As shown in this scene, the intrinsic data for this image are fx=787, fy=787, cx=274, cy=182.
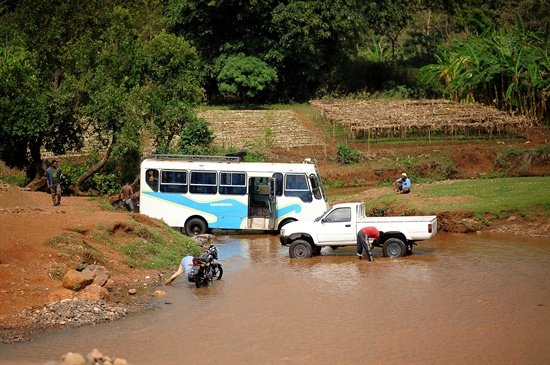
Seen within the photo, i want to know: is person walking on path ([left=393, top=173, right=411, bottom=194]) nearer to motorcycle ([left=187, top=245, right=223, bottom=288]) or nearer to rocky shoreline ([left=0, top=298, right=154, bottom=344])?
motorcycle ([left=187, top=245, right=223, bottom=288])

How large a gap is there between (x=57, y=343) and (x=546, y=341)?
8.90 meters

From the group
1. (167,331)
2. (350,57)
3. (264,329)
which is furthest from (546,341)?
(350,57)

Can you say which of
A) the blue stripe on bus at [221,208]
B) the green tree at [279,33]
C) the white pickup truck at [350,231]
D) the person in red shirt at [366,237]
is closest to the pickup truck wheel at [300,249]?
the white pickup truck at [350,231]

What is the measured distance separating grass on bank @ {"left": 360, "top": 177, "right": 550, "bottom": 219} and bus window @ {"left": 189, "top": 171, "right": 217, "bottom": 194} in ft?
19.2

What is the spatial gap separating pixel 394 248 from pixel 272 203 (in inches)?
223

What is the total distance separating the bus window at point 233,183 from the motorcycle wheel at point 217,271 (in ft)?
21.9

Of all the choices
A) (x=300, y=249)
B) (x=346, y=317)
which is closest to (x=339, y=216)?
(x=300, y=249)

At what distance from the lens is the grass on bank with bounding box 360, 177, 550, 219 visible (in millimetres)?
25656

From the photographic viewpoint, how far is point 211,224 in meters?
26.7

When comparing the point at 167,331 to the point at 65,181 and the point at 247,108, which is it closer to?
the point at 65,181

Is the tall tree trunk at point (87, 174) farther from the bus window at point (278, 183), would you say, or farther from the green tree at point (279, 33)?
the green tree at point (279, 33)

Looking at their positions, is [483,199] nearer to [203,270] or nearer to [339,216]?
[339,216]

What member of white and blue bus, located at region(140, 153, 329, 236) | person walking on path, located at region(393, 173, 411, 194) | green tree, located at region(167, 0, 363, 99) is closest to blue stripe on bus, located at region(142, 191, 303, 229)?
white and blue bus, located at region(140, 153, 329, 236)

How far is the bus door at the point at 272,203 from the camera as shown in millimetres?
25812
